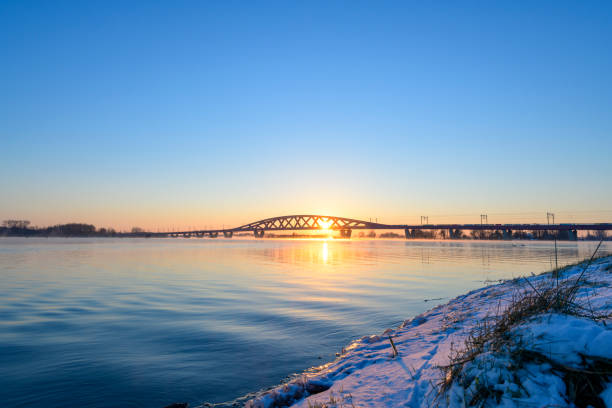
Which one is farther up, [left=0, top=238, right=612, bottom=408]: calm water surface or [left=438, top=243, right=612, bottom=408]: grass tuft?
[left=438, top=243, right=612, bottom=408]: grass tuft

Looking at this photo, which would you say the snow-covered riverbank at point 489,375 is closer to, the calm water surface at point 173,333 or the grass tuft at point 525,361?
the grass tuft at point 525,361

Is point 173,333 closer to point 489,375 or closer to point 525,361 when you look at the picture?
point 489,375

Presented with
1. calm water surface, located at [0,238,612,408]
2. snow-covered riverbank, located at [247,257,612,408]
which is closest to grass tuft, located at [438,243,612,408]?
snow-covered riverbank, located at [247,257,612,408]

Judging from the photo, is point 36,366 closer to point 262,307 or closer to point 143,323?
point 143,323

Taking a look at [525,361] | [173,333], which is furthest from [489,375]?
[173,333]

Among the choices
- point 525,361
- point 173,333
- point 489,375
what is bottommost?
point 173,333

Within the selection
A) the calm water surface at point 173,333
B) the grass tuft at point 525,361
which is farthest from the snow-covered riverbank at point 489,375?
the calm water surface at point 173,333

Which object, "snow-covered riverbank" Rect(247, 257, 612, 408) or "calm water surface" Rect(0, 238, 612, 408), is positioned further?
"calm water surface" Rect(0, 238, 612, 408)

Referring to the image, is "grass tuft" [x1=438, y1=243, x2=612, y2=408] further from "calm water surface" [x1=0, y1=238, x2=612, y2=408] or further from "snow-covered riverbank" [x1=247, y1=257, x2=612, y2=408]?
"calm water surface" [x1=0, y1=238, x2=612, y2=408]

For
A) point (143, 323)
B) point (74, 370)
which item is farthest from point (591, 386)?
point (143, 323)

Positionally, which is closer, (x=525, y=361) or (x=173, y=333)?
(x=525, y=361)

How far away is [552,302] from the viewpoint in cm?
430

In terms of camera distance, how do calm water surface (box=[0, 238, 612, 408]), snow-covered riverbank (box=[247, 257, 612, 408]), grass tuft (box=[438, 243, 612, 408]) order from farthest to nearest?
calm water surface (box=[0, 238, 612, 408]) → snow-covered riverbank (box=[247, 257, 612, 408]) → grass tuft (box=[438, 243, 612, 408])

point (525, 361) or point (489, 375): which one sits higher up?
point (525, 361)
